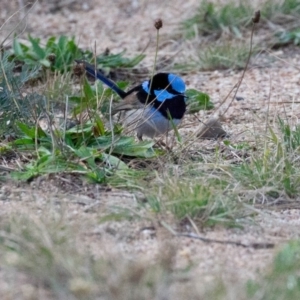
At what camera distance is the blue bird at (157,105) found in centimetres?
460

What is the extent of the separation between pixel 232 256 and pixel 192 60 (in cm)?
333

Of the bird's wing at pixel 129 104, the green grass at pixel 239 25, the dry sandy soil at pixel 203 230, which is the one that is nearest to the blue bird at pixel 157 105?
the bird's wing at pixel 129 104

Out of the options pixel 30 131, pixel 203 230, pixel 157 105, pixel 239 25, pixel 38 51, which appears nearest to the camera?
pixel 203 230

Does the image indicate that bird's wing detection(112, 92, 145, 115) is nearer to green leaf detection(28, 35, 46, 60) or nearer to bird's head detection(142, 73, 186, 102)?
bird's head detection(142, 73, 186, 102)

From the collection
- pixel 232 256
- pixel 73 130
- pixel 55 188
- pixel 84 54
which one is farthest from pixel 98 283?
pixel 84 54

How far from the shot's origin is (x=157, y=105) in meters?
4.73

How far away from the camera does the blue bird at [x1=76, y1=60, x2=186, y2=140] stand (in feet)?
15.1

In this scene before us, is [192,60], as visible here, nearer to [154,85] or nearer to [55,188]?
[154,85]

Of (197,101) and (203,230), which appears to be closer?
(203,230)

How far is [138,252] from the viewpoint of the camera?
9.87 ft

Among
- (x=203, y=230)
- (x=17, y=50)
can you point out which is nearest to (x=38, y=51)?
(x=17, y=50)

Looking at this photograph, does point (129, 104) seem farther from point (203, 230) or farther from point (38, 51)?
point (203, 230)

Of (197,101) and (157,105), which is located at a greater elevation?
(157,105)

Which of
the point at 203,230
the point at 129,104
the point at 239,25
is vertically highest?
the point at 203,230
